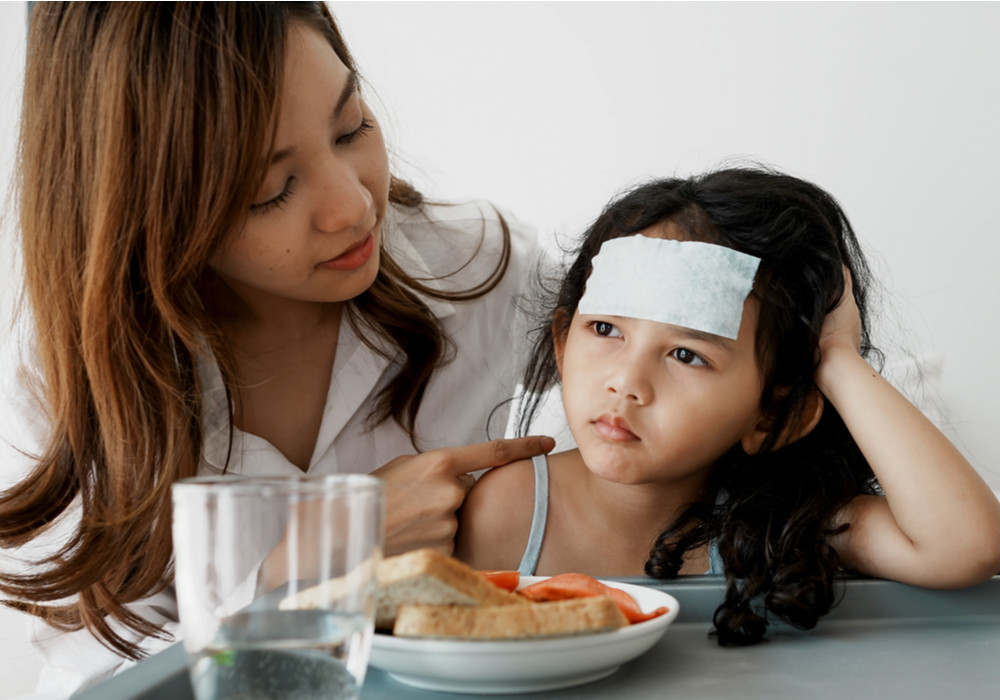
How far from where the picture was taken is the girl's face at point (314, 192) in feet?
3.01

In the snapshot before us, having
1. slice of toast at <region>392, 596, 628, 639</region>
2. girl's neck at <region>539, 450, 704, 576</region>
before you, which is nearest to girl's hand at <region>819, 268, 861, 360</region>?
girl's neck at <region>539, 450, 704, 576</region>

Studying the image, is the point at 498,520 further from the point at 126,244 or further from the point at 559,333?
the point at 126,244

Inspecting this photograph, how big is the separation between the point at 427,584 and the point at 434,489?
1.92ft

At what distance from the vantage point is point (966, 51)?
1.84 meters

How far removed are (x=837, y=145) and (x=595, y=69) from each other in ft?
1.69

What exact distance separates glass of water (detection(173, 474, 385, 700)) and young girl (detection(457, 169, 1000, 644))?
425mm

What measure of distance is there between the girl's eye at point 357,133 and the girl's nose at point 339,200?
0.04m

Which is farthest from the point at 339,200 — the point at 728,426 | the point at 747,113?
the point at 747,113

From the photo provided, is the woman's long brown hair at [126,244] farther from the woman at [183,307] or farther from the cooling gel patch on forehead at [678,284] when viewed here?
the cooling gel patch on forehead at [678,284]

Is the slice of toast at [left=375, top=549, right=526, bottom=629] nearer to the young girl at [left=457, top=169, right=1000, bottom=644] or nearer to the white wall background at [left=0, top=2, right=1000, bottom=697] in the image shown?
the young girl at [left=457, top=169, right=1000, bottom=644]

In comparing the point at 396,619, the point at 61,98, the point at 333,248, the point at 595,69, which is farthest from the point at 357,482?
the point at 595,69

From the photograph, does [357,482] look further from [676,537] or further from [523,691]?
[676,537]

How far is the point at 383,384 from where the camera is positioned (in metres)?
1.24

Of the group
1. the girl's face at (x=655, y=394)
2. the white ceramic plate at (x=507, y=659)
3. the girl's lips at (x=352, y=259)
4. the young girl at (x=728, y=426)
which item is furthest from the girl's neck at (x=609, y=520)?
the white ceramic plate at (x=507, y=659)
